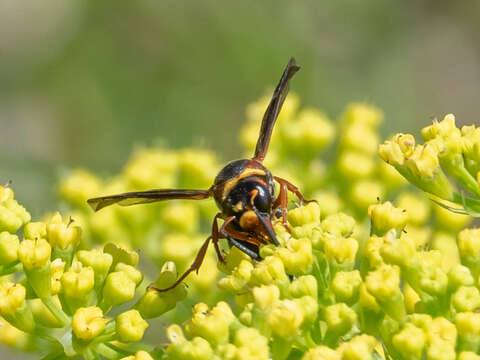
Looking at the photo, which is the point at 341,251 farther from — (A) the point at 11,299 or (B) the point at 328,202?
(B) the point at 328,202

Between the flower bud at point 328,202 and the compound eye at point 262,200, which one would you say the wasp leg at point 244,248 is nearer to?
the compound eye at point 262,200

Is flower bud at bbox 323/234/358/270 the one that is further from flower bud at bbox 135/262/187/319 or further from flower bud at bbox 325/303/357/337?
flower bud at bbox 135/262/187/319

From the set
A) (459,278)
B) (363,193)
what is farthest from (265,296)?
(363,193)

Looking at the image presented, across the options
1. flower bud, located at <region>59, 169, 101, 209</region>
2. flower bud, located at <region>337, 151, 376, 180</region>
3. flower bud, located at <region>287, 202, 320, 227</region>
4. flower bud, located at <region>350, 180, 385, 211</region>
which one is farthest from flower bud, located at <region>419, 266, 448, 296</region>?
flower bud, located at <region>59, 169, 101, 209</region>

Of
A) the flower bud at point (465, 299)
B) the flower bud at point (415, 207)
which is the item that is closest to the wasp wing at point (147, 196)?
the flower bud at point (465, 299)

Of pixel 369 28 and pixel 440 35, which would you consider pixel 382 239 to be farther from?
pixel 440 35
